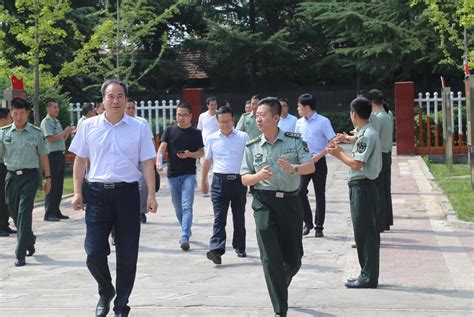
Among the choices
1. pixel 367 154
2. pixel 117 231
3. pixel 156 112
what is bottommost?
pixel 117 231

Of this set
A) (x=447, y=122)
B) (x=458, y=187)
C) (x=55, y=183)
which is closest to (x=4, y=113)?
(x=55, y=183)

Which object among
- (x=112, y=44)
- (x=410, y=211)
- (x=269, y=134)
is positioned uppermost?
(x=112, y=44)

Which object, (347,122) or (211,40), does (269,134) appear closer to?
(347,122)

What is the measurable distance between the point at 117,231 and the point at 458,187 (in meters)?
10.2

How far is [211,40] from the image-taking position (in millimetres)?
34594

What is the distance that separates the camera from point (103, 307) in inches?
257

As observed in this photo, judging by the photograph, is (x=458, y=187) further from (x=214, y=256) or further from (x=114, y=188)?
(x=114, y=188)

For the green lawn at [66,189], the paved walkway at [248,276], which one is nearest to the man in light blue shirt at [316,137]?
the paved walkway at [248,276]

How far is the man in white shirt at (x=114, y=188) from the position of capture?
255 inches

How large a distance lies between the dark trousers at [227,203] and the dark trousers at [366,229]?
6.51 feet

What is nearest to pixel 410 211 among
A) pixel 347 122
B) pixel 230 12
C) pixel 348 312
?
pixel 348 312

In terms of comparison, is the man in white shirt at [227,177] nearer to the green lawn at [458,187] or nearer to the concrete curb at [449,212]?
the concrete curb at [449,212]

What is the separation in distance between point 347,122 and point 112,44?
36.7 feet

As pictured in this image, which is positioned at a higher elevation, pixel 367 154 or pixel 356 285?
pixel 367 154
